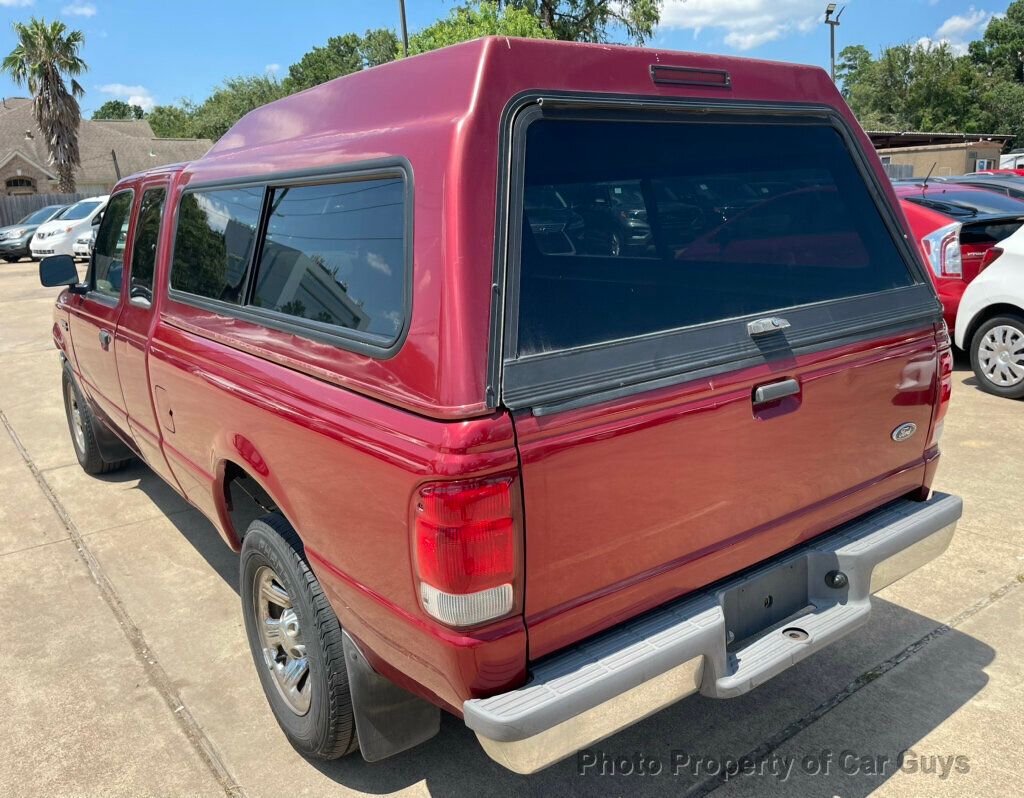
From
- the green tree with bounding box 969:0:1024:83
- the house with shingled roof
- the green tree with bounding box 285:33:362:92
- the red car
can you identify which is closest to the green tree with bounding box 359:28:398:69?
the green tree with bounding box 285:33:362:92

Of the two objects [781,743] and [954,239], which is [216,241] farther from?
[954,239]

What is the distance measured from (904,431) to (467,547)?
1.74 meters

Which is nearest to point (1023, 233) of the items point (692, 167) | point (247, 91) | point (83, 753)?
point (692, 167)

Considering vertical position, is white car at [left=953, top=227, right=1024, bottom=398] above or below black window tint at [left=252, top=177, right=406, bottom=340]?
below

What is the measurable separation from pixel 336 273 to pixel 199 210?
1.31 metres

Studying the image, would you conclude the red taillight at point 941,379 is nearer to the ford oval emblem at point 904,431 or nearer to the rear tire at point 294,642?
the ford oval emblem at point 904,431

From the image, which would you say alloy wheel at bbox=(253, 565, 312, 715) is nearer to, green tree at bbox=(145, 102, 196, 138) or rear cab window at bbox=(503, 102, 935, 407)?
rear cab window at bbox=(503, 102, 935, 407)

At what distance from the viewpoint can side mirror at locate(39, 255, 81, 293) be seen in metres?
4.59

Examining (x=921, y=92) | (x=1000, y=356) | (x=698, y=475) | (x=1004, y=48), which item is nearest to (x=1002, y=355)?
(x=1000, y=356)

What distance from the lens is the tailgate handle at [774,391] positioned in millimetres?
2332

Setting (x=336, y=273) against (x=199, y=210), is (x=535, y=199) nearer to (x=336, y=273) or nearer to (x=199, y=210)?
(x=336, y=273)

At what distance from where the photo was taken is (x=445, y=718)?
311 centimetres

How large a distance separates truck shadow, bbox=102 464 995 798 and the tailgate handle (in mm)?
1273

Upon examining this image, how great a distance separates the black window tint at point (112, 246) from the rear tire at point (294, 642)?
206 cm
